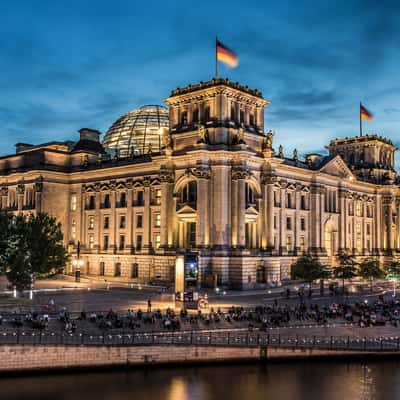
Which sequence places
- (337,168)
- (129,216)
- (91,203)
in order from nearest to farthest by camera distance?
1. (129,216)
2. (91,203)
3. (337,168)

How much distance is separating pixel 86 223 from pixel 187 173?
1090 inches

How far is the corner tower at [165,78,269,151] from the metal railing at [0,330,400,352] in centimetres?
3617

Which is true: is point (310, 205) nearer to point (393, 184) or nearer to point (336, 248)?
point (336, 248)

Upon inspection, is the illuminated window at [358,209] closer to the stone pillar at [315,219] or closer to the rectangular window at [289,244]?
the stone pillar at [315,219]

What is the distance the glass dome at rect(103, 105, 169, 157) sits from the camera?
119062 mm

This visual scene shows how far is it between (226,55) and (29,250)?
117 feet

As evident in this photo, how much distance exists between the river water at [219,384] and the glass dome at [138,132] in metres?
74.9

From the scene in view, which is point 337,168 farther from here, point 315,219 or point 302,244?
point 302,244

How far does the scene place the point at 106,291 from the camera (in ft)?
249

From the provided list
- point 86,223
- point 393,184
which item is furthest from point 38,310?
point 393,184

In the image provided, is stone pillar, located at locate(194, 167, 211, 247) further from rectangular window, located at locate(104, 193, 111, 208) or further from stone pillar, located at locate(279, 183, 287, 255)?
rectangular window, located at locate(104, 193, 111, 208)

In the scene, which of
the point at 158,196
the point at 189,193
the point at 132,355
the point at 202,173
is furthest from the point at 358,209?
the point at 132,355

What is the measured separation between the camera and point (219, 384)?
42.9 m

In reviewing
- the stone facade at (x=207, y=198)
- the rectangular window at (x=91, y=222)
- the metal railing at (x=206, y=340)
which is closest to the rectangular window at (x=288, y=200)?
A: the stone facade at (x=207, y=198)
